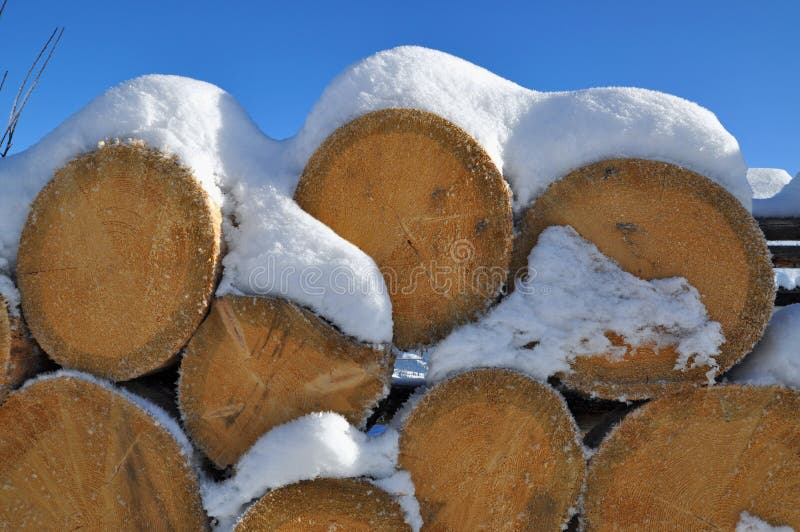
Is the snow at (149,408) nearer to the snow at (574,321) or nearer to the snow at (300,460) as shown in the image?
the snow at (300,460)

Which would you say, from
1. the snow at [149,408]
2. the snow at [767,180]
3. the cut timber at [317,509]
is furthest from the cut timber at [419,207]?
the snow at [767,180]

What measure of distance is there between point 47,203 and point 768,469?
6.96ft

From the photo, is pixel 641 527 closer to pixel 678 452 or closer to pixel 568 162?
pixel 678 452

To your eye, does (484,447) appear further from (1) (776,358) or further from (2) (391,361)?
(1) (776,358)

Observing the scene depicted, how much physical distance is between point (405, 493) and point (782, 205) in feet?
4.94

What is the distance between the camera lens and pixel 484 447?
4.56 ft

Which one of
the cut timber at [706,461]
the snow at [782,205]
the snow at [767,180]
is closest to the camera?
the cut timber at [706,461]

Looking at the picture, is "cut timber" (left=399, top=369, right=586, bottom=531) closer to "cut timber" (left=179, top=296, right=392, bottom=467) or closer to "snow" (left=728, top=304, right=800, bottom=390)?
"cut timber" (left=179, top=296, right=392, bottom=467)

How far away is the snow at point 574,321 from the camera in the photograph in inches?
54.4

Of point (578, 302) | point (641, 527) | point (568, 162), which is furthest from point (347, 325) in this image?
point (641, 527)

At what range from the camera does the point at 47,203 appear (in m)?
1.40

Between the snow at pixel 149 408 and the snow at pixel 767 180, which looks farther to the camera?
the snow at pixel 767 180

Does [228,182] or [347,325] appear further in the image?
[228,182]

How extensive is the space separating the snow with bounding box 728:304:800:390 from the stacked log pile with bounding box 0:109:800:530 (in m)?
0.05
